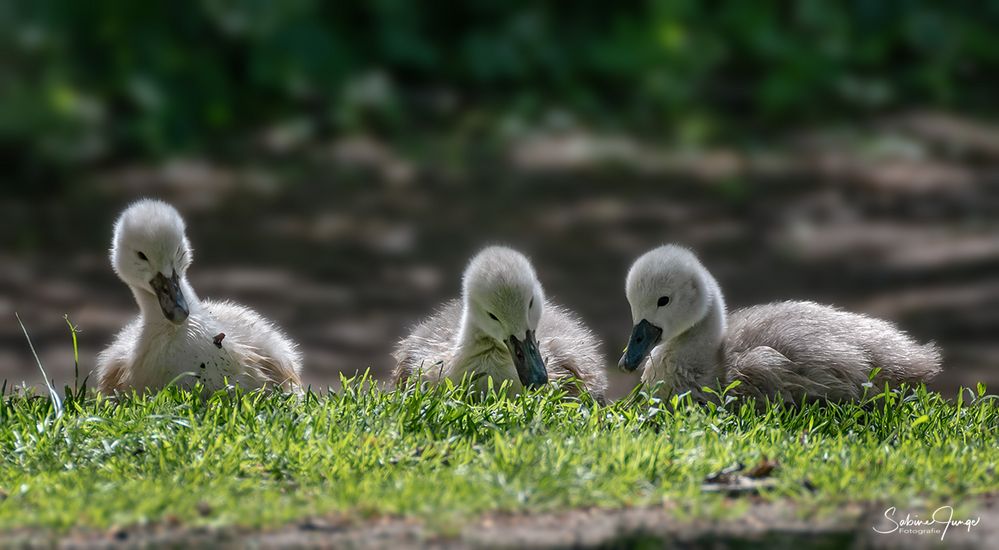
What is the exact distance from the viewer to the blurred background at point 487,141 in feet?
39.6

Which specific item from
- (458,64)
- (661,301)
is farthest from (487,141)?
(661,301)

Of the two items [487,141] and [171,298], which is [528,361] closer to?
[171,298]

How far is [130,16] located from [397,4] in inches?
103

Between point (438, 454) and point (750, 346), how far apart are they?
166 centimetres

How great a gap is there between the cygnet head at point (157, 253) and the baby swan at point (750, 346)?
190 centimetres

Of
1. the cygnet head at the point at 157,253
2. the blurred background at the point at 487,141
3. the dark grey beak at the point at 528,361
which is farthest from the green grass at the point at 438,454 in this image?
the blurred background at the point at 487,141

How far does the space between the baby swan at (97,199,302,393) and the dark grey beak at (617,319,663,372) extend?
145 centimetres

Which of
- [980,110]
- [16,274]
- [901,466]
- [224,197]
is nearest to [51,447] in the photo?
[901,466]

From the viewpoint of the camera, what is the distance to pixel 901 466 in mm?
5078

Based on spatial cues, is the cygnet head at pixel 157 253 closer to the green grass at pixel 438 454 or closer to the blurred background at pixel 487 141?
the green grass at pixel 438 454

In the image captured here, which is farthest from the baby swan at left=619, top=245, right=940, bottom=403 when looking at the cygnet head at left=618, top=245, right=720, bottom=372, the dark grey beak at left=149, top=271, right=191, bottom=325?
the dark grey beak at left=149, top=271, right=191, bottom=325

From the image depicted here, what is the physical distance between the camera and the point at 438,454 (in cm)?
519

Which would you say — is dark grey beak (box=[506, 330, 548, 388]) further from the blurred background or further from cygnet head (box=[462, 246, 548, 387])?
the blurred background

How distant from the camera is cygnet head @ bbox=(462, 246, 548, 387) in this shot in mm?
6023
